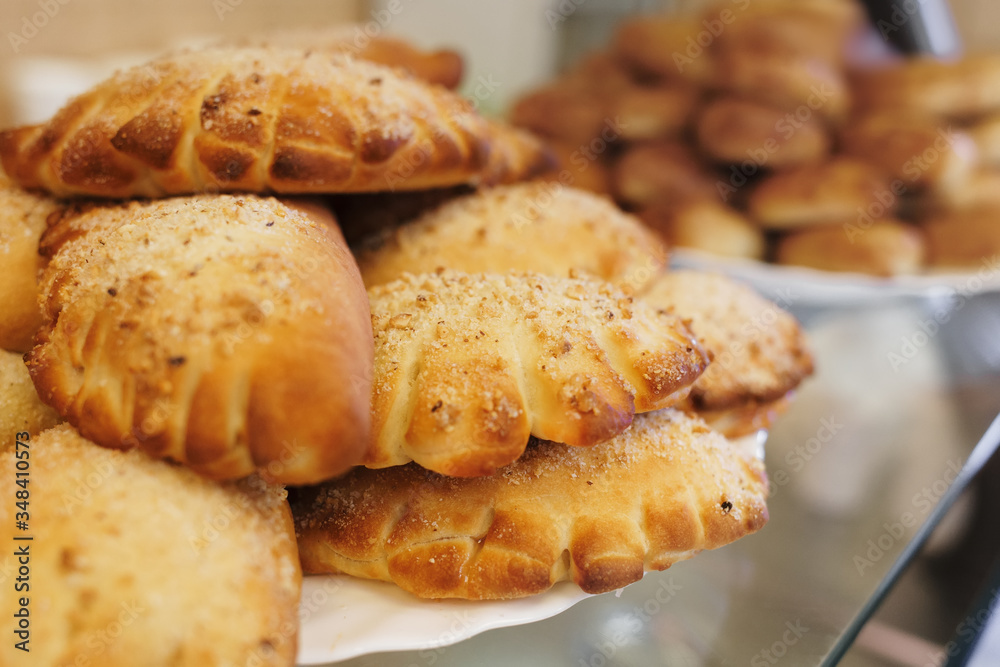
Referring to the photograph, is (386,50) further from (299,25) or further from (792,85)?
(299,25)

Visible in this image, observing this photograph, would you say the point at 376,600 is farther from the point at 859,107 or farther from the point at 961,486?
the point at 859,107

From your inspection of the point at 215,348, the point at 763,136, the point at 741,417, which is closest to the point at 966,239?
the point at 763,136

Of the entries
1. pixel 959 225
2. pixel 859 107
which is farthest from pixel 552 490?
pixel 859 107

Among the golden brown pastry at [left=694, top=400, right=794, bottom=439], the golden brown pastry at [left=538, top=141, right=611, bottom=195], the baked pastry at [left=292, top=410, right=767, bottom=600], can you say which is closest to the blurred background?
the golden brown pastry at [left=538, top=141, right=611, bottom=195]

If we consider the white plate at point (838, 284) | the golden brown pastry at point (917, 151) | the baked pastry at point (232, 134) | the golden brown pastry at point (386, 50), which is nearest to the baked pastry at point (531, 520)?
the baked pastry at point (232, 134)

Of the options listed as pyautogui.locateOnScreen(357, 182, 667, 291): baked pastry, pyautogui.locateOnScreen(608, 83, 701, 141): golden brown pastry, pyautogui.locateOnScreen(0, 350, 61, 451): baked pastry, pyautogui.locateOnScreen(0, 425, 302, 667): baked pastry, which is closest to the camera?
pyautogui.locateOnScreen(0, 425, 302, 667): baked pastry

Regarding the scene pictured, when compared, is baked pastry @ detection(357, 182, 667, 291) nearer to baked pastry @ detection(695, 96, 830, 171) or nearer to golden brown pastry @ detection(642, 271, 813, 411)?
golden brown pastry @ detection(642, 271, 813, 411)

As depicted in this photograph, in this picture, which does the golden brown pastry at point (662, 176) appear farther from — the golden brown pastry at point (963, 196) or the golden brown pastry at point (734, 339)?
the golden brown pastry at point (734, 339)
